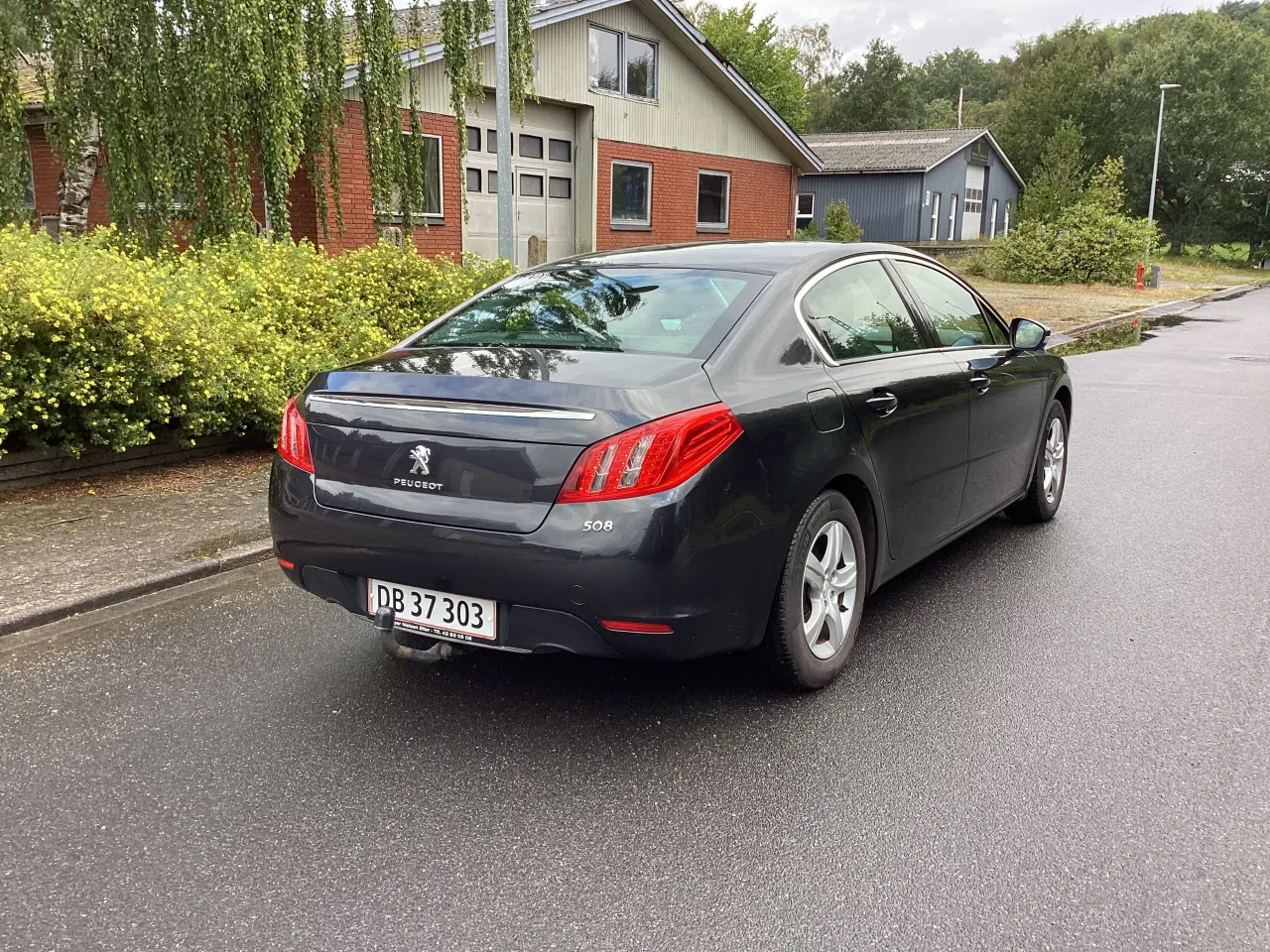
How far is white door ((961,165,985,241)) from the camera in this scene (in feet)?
162

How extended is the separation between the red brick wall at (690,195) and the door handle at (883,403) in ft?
56.8

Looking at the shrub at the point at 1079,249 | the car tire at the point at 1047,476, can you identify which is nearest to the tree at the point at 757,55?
the shrub at the point at 1079,249

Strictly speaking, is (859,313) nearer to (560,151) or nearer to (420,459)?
(420,459)

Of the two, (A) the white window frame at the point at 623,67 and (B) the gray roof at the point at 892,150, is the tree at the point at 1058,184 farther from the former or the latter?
(A) the white window frame at the point at 623,67

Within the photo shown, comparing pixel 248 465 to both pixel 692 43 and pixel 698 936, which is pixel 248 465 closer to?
pixel 698 936

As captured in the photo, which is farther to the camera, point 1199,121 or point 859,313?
point 1199,121

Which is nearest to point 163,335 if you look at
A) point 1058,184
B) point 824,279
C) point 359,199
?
point 824,279

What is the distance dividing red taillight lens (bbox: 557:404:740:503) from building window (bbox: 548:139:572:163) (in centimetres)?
1849

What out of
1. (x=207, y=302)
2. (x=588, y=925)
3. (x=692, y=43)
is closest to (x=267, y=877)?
(x=588, y=925)

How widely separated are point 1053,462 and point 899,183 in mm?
40503

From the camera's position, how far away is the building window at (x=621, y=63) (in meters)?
20.4

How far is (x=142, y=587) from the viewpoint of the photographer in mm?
4723

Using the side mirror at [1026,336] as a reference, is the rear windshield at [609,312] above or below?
above

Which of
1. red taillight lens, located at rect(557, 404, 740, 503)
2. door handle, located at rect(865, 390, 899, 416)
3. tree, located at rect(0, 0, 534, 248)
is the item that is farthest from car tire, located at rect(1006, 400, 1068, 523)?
tree, located at rect(0, 0, 534, 248)
